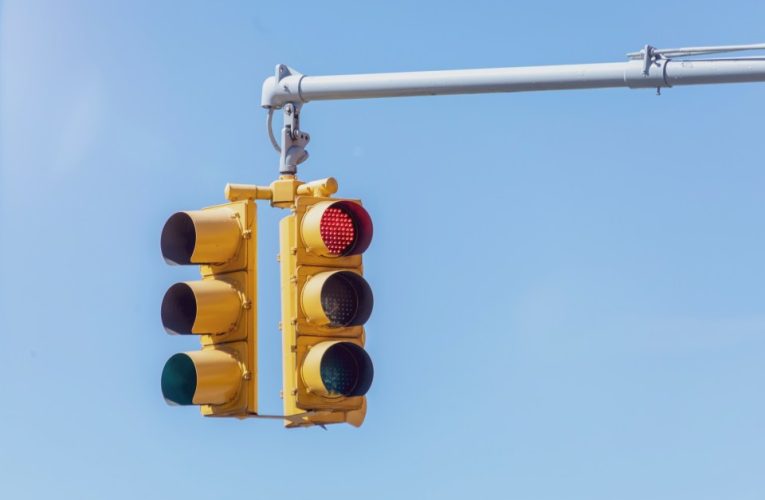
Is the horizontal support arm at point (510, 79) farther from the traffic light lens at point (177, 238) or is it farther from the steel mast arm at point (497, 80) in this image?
the traffic light lens at point (177, 238)

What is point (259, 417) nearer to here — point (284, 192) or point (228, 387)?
point (228, 387)

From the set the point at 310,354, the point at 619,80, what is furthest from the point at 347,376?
the point at 619,80

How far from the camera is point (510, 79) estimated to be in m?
15.5

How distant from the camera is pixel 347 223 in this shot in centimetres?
1574

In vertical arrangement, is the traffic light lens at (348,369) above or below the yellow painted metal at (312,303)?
below

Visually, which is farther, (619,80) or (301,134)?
(301,134)

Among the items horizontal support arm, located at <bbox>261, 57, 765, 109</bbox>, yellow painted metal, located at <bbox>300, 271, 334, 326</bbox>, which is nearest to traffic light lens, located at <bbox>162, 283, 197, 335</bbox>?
yellow painted metal, located at <bbox>300, 271, 334, 326</bbox>

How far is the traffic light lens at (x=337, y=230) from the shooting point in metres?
15.6

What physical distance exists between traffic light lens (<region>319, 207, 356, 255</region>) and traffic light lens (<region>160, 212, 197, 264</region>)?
88cm

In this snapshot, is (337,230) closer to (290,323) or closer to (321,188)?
(321,188)

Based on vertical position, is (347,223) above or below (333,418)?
above

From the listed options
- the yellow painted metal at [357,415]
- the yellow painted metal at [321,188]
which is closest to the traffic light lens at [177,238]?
the yellow painted metal at [321,188]

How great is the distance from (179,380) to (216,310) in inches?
18.7

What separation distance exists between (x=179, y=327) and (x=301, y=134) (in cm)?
163
